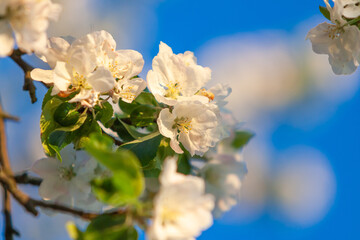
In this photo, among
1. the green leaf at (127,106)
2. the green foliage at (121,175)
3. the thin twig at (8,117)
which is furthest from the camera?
the green leaf at (127,106)

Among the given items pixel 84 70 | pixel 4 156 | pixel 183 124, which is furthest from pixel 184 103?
pixel 4 156

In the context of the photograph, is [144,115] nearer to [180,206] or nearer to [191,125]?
[191,125]

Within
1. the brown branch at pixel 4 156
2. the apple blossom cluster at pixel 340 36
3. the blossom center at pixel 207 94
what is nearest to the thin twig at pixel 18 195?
the brown branch at pixel 4 156

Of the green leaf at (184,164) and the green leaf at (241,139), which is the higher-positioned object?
the green leaf at (241,139)

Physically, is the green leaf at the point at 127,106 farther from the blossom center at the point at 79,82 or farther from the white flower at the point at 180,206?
the white flower at the point at 180,206

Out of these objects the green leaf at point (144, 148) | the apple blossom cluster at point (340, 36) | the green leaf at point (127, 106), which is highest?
the apple blossom cluster at point (340, 36)

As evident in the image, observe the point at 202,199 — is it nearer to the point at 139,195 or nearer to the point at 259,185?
the point at 139,195

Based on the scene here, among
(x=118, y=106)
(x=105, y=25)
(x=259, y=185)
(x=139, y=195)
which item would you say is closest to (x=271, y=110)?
(x=259, y=185)
